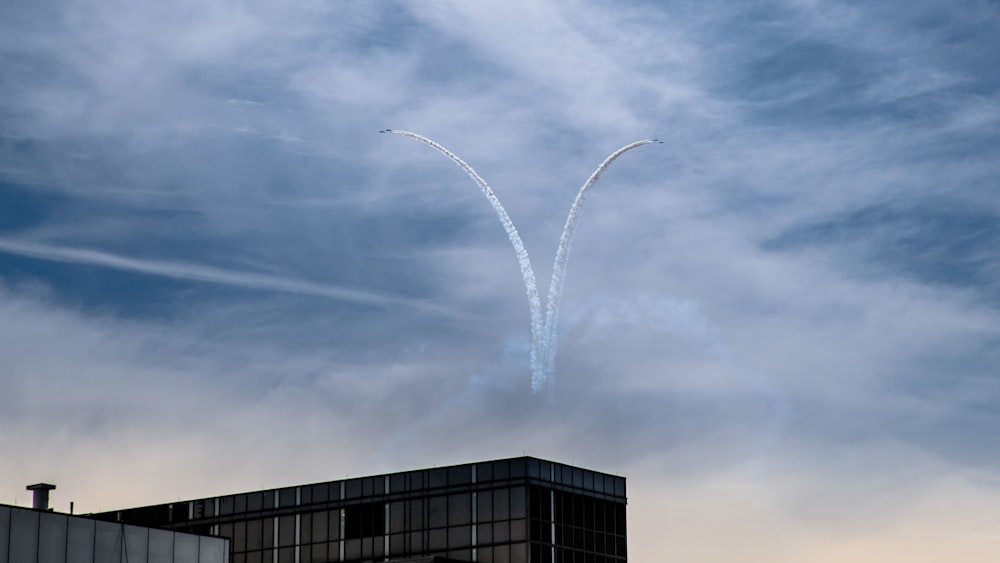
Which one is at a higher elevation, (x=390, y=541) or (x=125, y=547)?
(x=390, y=541)

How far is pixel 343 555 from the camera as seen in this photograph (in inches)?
5143

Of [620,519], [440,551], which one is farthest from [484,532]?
[620,519]

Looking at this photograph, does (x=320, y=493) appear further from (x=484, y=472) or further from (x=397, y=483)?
(x=484, y=472)

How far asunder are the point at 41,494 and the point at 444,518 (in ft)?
132

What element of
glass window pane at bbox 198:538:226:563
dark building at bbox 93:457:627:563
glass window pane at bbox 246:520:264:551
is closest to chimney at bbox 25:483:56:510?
glass window pane at bbox 198:538:226:563

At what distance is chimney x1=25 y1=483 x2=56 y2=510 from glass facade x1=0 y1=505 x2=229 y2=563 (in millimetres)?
14838

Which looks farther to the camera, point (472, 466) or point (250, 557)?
point (250, 557)

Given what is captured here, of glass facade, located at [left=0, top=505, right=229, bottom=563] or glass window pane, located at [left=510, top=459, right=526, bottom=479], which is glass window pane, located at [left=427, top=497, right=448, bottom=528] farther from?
glass facade, located at [left=0, top=505, right=229, bottom=563]

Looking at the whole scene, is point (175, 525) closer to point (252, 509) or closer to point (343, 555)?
point (252, 509)

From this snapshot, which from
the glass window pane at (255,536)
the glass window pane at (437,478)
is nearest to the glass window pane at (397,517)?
the glass window pane at (437,478)

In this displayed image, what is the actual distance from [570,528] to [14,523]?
6024cm

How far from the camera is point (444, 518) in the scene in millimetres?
127062

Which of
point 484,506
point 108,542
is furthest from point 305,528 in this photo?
point 108,542

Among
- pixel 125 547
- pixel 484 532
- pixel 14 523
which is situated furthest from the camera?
pixel 484 532
